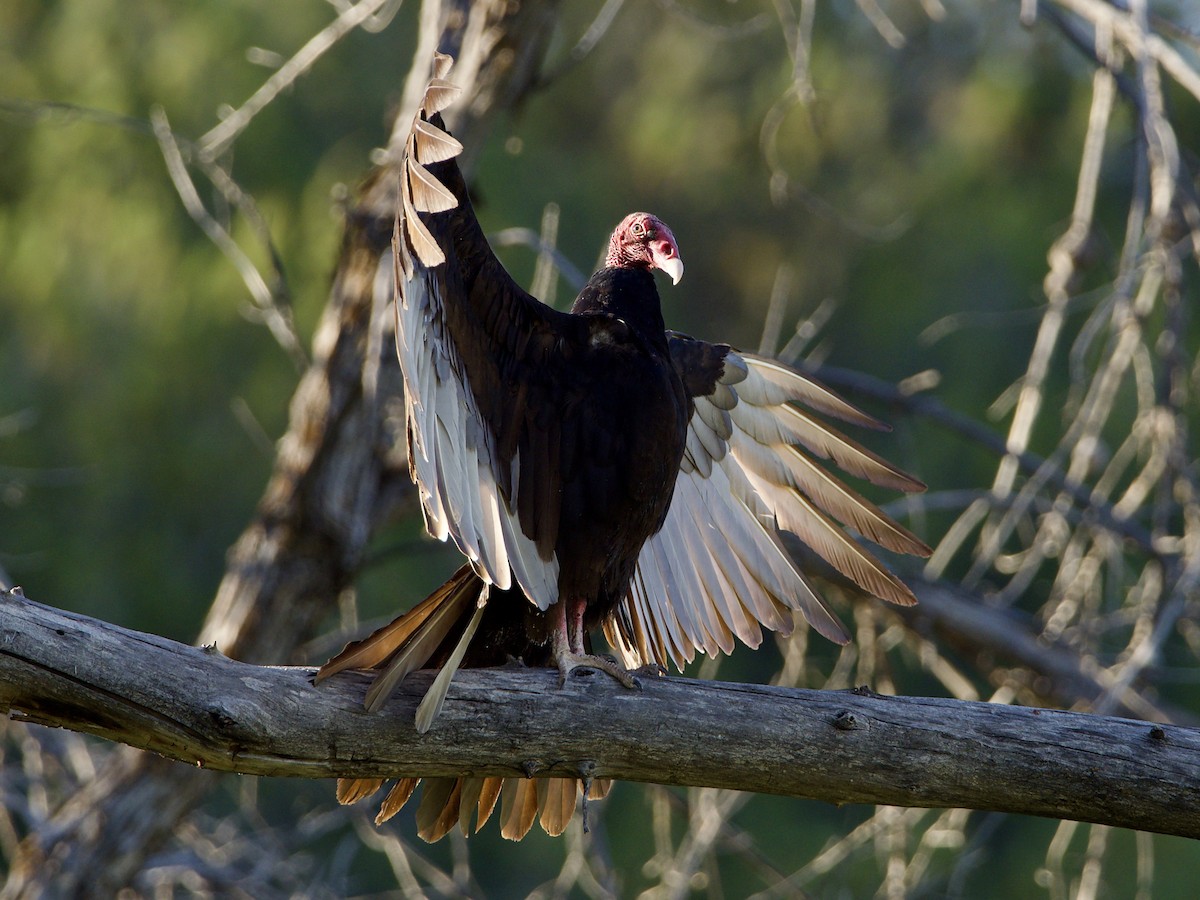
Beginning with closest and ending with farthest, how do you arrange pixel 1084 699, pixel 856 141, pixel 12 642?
pixel 12 642 < pixel 1084 699 < pixel 856 141

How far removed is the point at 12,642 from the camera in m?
1.63

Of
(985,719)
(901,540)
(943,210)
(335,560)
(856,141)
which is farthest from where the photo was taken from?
(856,141)

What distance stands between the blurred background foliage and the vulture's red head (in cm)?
162

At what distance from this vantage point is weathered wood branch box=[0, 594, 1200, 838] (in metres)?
1.84

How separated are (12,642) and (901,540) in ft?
5.40

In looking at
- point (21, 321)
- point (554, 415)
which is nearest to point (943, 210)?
point (21, 321)

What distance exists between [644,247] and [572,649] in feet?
2.67

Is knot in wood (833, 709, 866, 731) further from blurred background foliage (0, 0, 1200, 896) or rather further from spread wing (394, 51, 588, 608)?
blurred background foliage (0, 0, 1200, 896)

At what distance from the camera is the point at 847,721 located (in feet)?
6.23

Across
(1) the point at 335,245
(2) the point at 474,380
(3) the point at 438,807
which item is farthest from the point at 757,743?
(1) the point at 335,245

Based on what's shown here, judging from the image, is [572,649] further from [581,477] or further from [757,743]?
[757,743]

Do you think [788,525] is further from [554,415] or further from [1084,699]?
[1084,699]

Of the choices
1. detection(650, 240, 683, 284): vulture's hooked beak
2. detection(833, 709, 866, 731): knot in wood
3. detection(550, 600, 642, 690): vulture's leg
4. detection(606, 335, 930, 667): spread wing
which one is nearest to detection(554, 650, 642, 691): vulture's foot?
detection(550, 600, 642, 690): vulture's leg

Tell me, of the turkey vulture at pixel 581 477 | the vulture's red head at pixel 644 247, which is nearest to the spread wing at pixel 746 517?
the turkey vulture at pixel 581 477
